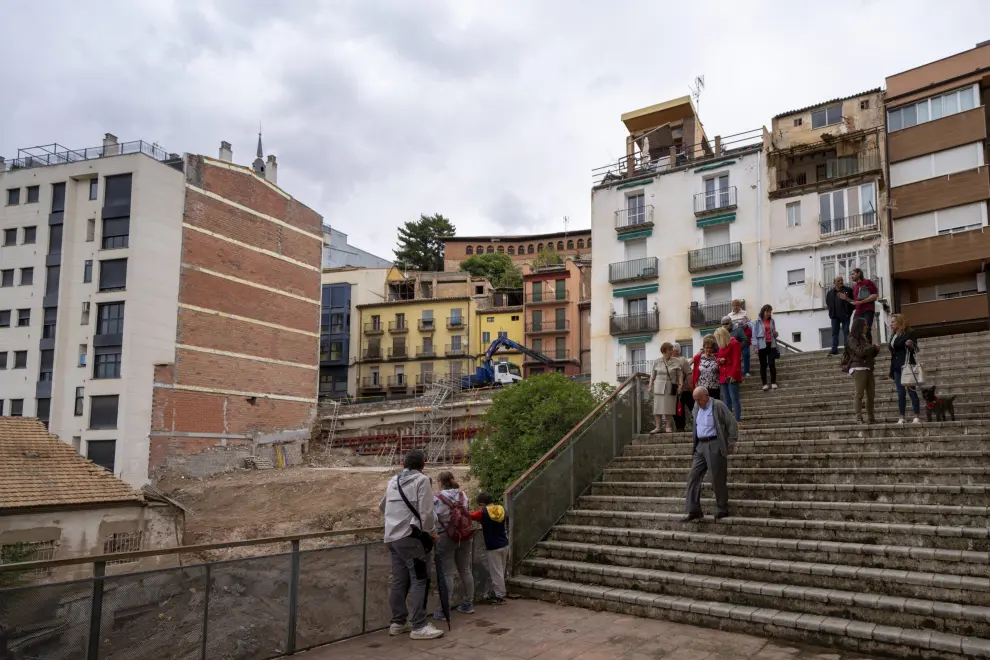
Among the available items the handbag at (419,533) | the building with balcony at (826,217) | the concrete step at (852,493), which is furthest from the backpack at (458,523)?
the building with balcony at (826,217)

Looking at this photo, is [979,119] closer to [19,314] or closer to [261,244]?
[261,244]

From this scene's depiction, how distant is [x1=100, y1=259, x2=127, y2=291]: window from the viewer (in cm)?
3681

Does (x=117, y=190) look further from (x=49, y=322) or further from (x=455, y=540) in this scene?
(x=455, y=540)

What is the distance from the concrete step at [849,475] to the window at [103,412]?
1308 inches

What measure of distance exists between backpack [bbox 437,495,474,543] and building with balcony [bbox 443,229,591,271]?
247 feet

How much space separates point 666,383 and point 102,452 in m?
32.8

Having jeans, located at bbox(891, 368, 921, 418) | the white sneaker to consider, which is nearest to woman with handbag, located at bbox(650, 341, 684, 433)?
jeans, located at bbox(891, 368, 921, 418)

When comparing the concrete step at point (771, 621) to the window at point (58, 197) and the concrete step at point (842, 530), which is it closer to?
the concrete step at point (842, 530)

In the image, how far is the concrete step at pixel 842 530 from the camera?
261 inches

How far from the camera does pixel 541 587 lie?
26.5 feet

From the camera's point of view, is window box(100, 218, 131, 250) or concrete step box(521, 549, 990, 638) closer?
concrete step box(521, 549, 990, 638)

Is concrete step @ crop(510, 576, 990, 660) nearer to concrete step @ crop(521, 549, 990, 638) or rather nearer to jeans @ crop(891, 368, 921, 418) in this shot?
concrete step @ crop(521, 549, 990, 638)

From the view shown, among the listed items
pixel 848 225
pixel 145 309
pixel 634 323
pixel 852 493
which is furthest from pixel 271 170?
pixel 852 493

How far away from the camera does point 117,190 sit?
37.9 meters
